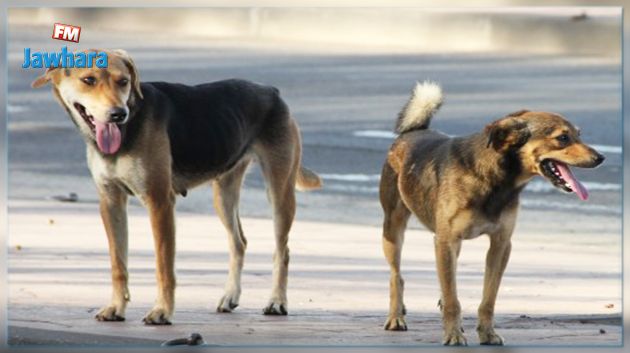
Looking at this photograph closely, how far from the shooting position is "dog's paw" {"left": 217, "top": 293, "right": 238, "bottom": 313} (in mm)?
10523

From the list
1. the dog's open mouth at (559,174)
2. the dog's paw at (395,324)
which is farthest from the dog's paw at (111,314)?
the dog's open mouth at (559,174)

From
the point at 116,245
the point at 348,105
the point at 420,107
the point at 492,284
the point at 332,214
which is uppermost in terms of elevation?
the point at 420,107

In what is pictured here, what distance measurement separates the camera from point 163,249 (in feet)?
32.3

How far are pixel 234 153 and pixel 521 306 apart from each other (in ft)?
5.81

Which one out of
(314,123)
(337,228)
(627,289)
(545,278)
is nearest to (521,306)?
(545,278)

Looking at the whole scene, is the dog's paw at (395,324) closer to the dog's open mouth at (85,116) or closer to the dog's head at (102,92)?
the dog's head at (102,92)

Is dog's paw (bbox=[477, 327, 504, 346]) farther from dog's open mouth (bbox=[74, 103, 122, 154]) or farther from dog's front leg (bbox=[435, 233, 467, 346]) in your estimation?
dog's open mouth (bbox=[74, 103, 122, 154])

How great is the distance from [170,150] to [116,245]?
562 mm

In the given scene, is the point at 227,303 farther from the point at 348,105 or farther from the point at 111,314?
the point at 348,105

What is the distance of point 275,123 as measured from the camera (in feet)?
34.6

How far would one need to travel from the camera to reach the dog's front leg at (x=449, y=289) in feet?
30.8

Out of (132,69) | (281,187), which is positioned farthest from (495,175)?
A: (132,69)

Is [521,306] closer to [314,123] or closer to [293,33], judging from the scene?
[293,33]

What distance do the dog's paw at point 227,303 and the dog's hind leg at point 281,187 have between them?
20cm
